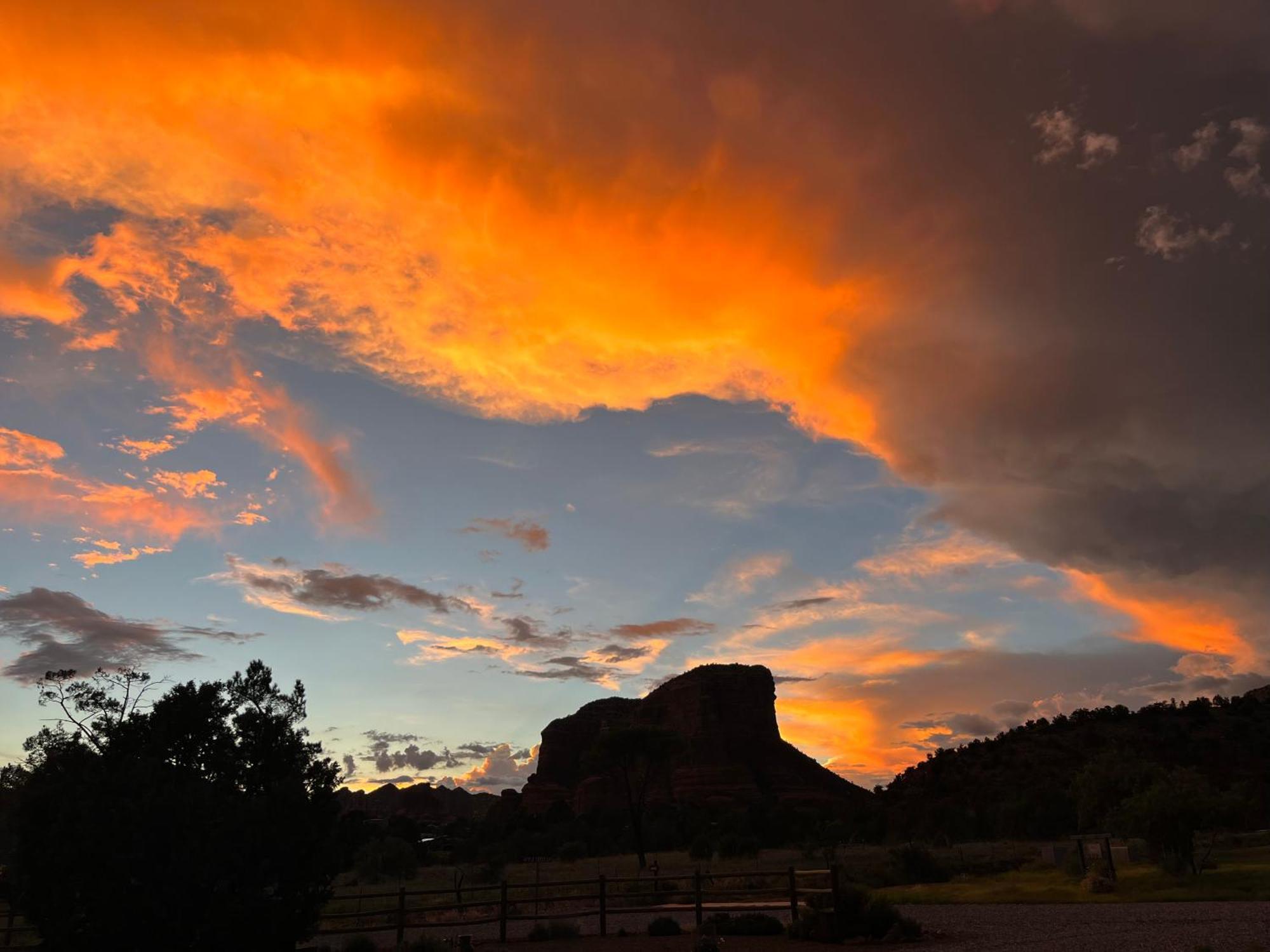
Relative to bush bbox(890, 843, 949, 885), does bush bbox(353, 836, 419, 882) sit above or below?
below

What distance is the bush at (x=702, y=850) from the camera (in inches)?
2388

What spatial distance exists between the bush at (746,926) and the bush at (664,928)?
3.17 ft

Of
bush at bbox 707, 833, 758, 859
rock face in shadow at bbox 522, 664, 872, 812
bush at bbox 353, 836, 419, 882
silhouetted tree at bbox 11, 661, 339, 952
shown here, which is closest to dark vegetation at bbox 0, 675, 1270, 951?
silhouetted tree at bbox 11, 661, 339, 952

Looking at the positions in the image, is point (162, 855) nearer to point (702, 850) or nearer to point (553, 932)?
point (553, 932)

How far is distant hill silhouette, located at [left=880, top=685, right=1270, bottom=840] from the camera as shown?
59.1 meters

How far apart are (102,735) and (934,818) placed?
6362 cm

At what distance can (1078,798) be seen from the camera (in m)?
43.8

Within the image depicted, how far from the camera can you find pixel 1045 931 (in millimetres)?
20328

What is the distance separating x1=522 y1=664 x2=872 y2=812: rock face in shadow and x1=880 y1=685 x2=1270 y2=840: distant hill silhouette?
103ft

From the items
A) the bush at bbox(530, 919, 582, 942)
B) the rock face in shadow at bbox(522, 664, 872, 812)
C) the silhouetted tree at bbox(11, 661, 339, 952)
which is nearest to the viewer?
the silhouetted tree at bbox(11, 661, 339, 952)

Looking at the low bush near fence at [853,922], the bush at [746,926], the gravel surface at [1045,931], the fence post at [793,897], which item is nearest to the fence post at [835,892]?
the low bush near fence at [853,922]

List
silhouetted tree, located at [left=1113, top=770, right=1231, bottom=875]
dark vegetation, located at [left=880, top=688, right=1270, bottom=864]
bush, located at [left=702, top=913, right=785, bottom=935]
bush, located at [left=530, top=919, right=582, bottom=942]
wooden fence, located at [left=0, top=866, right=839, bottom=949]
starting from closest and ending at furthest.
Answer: wooden fence, located at [left=0, top=866, right=839, bottom=949] < bush, located at [left=702, top=913, right=785, bottom=935] < bush, located at [left=530, top=919, right=582, bottom=942] < silhouetted tree, located at [left=1113, top=770, right=1231, bottom=875] < dark vegetation, located at [left=880, top=688, right=1270, bottom=864]

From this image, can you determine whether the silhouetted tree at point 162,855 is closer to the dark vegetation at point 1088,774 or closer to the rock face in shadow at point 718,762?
the dark vegetation at point 1088,774

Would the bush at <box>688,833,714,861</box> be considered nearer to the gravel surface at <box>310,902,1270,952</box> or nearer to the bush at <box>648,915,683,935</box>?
the gravel surface at <box>310,902,1270,952</box>
